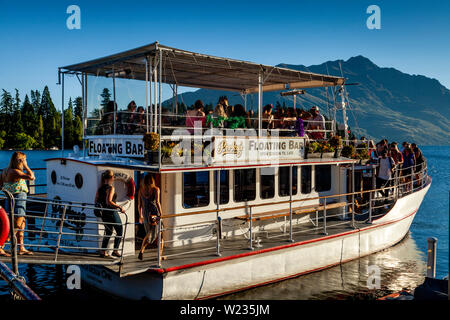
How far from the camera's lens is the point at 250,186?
39.9ft

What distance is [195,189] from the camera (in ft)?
35.9

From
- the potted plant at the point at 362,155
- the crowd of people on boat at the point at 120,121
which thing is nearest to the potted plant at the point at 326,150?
the potted plant at the point at 362,155

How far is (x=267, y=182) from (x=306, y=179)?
1.79 m

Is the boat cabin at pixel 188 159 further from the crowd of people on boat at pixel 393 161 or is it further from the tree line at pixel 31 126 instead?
the tree line at pixel 31 126

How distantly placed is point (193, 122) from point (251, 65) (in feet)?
7.19

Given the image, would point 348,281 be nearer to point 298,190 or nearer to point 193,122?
point 298,190

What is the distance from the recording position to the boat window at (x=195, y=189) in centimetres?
1074

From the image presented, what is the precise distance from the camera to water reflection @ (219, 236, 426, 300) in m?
10.9

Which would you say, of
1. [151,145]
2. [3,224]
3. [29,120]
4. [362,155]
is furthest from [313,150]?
[29,120]

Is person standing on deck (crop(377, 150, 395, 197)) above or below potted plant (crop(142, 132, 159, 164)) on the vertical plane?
below

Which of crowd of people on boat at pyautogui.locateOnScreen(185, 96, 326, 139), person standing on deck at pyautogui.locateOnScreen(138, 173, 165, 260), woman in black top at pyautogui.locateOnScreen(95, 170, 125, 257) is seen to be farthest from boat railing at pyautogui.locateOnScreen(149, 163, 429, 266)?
crowd of people on boat at pyautogui.locateOnScreen(185, 96, 326, 139)

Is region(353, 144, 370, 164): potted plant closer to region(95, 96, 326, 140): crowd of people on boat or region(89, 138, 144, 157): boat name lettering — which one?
region(95, 96, 326, 140): crowd of people on boat

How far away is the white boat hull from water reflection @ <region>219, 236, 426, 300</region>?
0.24 meters

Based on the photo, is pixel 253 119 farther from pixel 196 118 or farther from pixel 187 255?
pixel 187 255
